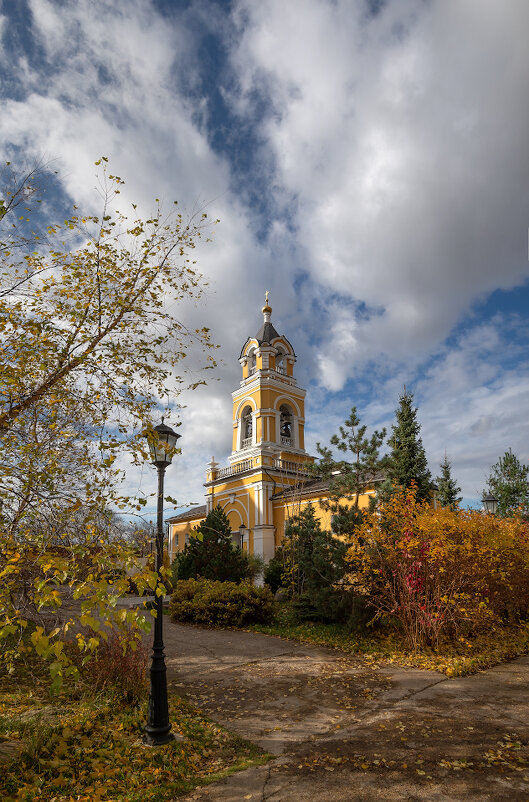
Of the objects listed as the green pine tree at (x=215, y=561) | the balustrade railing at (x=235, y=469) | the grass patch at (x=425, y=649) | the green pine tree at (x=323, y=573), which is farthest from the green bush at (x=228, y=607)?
the balustrade railing at (x=235, y=469)

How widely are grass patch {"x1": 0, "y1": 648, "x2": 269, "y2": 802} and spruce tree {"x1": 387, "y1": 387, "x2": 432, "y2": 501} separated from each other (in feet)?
43.5

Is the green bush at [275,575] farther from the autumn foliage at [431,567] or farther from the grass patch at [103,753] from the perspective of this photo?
the grass patch at [103,753]

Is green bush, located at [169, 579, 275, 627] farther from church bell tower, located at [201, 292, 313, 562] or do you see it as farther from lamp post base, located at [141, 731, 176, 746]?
church bell tower, located at [201, 292, 313, 562]

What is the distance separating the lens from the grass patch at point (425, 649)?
7941 mm

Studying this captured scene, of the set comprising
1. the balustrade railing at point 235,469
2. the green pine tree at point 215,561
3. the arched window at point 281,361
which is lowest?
the green pine tree at point 215,561

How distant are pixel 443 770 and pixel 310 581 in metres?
6.77

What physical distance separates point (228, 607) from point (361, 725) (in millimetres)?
7486

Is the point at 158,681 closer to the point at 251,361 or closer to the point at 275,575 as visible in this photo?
the point at 275,575

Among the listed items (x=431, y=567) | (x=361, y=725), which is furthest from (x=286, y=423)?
(x=361, y=725)

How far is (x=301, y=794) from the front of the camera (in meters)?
3.91

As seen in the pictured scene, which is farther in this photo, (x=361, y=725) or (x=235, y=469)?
(x=235, y=469)

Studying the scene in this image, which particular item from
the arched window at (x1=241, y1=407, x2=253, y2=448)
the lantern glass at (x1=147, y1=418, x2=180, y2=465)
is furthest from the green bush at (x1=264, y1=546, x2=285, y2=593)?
the lantern glass at (x1=147, y1=418, x2=180, y2=465)

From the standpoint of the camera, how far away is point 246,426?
1137 inches

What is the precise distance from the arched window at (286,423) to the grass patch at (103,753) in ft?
72.1
